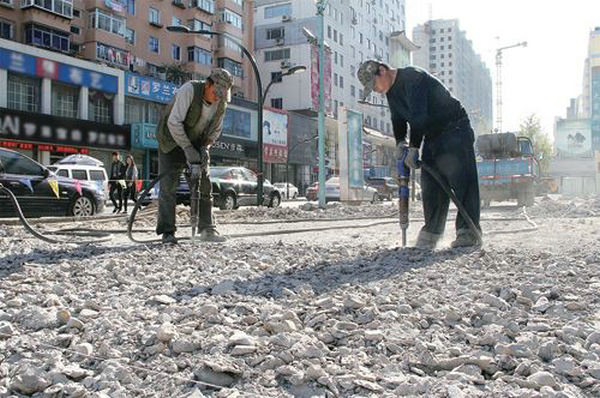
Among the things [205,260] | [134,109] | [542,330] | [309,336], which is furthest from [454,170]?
[134,109]

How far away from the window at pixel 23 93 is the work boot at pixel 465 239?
28.6 metres

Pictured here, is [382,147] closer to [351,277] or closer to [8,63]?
[8,63]

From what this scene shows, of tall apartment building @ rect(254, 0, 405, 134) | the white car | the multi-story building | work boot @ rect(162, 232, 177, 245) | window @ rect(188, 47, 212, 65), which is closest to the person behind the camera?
work boot @ rect(162, 232, 177, 245)

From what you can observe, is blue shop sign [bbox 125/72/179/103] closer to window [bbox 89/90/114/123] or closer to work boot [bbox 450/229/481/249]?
window [bbox 89/90/114/123]

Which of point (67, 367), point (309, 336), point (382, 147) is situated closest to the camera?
point (67, 367)

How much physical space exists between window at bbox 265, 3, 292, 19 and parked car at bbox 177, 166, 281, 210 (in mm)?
45994

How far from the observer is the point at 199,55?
43.2 m

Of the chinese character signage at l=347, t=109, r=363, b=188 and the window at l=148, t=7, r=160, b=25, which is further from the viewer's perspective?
the window at l=148, t=7, r=160, b=25

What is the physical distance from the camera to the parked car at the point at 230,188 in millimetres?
15805

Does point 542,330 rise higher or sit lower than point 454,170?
lower

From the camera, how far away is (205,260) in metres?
4.38

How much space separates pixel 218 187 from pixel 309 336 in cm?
1384

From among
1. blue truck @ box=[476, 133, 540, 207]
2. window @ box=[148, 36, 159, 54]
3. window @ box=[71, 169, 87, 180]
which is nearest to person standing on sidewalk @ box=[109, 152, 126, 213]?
window @ box=[71, 169, 87, 180]

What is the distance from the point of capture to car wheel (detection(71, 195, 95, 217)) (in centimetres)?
1166
